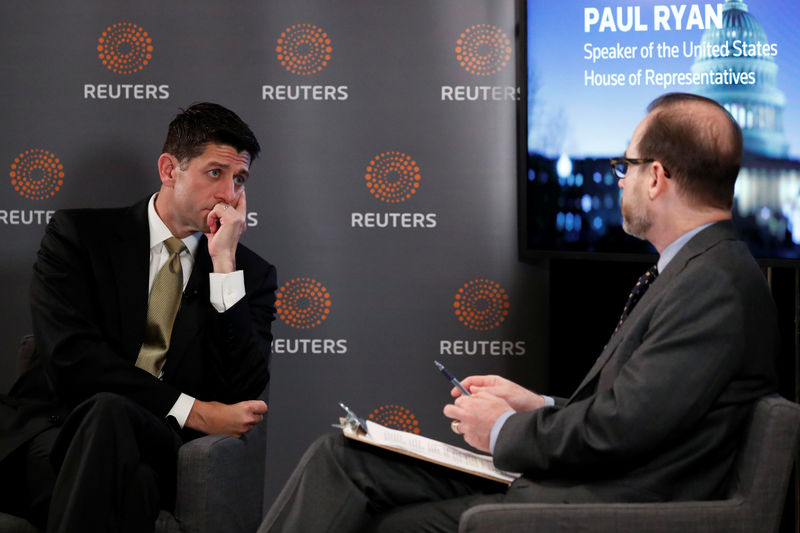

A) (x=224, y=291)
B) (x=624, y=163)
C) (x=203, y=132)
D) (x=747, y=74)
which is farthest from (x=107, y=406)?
(x=747, y=74)

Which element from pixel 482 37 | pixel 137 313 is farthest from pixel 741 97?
pixel 137 313

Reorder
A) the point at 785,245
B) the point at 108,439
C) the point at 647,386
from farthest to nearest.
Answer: the point at 785,245 → the point at 108,439 → the point at 647,386

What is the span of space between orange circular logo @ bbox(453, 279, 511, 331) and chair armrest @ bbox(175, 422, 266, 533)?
1.30 meters

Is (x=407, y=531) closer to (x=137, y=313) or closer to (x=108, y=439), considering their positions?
(x=108, y=439)

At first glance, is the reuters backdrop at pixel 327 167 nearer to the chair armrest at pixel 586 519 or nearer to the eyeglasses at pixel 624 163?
the eyeglasses at pixel 624 163

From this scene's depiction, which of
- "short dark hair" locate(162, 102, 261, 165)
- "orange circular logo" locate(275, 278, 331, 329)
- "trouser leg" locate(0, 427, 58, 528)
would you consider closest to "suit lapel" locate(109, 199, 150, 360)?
"short dark hair" locate(162, 102, 261, 165)

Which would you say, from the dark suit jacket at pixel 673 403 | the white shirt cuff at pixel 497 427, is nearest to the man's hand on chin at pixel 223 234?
the white shirt cuff at pixel 497 427

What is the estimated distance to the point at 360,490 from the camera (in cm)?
222

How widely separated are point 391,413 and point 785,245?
1755mm

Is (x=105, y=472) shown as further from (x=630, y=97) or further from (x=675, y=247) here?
(x=630, y=97)

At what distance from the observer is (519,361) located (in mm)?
3682

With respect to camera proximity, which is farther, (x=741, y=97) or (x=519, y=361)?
(x=519, y=361)

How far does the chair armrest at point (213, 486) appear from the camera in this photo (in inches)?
96.7

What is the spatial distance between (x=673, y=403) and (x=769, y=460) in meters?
0.25
